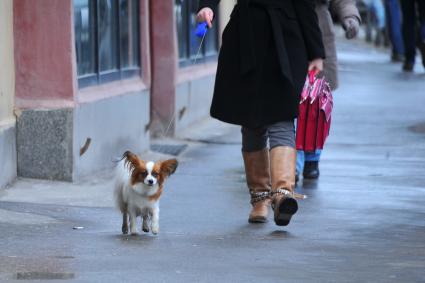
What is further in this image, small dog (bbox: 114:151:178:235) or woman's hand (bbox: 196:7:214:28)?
woman's hand (bbox: 196:7:214:28)

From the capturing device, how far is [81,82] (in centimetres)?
957

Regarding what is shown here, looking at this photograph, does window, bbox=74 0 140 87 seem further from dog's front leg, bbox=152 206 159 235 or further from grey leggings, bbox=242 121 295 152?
dog's front leg, bbox=152 206 159 235

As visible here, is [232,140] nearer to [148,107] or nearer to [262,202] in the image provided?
[148,107]

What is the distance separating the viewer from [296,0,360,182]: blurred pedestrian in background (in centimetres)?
829

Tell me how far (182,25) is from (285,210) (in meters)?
6.84

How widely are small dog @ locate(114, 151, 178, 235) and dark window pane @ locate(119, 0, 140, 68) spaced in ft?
13.3

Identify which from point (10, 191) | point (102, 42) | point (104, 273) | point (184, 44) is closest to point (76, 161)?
point (10, 191)

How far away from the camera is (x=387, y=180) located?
385 inches

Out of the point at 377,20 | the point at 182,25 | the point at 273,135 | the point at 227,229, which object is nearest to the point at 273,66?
the point at 273,135

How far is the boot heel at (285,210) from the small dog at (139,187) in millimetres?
616

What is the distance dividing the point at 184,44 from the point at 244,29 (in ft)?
21.1

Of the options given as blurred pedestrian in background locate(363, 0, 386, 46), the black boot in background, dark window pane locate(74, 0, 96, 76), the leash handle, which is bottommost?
blurred pedestrian in background locate(363, 0, 386, 46)

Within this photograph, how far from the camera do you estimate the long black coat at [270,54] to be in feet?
23.7

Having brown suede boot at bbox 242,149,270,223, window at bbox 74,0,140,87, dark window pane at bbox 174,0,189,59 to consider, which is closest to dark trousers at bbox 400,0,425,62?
dark window pane at bbox 174,0,189,59
